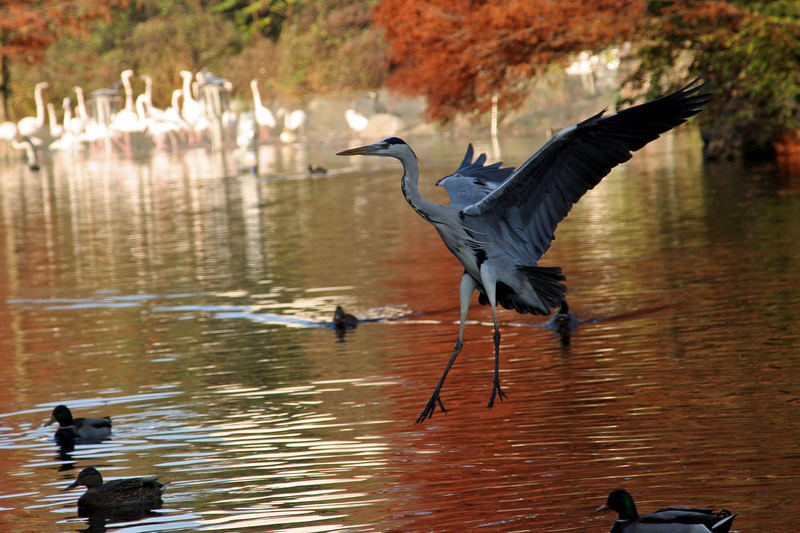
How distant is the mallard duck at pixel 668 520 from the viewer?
5.23 m

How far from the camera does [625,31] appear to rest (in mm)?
20547

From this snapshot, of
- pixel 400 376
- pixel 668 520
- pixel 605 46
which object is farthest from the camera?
pixel 605 46

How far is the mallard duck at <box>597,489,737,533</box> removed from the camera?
206 inches

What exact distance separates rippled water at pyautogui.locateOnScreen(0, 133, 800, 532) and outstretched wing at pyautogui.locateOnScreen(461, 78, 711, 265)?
1209 mm

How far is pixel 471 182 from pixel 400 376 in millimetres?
2219

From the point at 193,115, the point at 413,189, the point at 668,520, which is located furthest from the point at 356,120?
the point at 668,520

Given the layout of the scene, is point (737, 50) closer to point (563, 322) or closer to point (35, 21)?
point (563, 322)

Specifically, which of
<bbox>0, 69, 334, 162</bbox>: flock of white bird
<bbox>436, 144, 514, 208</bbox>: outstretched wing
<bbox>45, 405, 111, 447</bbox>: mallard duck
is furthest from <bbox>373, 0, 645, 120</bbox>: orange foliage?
<bbox>0, 69, 334, 162</bbox>: flock of white bird

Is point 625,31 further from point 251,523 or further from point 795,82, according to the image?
point 251,523

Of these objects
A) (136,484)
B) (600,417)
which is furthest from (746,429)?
(136,484)

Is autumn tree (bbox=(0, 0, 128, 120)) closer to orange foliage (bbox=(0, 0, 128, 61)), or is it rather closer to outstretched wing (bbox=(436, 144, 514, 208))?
orange foliage (bbox=(0, 0, 128, 61))

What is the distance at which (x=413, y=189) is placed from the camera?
729 cm

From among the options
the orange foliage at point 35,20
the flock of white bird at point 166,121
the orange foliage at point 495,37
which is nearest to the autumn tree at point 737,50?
the orange foliage at point 495,37

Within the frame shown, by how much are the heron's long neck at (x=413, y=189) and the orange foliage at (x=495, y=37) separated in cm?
1362
